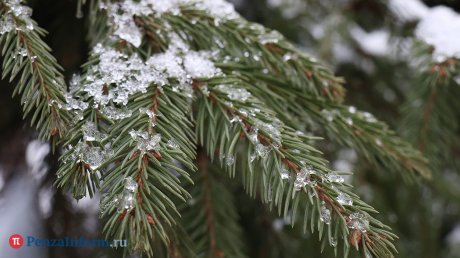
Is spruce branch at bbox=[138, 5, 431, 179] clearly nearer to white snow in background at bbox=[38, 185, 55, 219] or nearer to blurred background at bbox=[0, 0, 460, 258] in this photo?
blurred background at bbox=[0, 0, 460, 258]

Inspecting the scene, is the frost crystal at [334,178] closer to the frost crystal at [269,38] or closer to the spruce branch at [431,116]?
the frost crystal at [269,38]

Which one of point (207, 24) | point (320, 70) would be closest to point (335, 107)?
point (320, 70)

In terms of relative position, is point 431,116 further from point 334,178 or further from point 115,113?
point 115,113

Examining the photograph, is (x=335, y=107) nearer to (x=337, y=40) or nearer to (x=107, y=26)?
(x=107, y=26)

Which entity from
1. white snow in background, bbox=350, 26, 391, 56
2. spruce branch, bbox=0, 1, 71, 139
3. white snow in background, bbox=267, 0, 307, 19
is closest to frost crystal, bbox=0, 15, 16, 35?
spruce branch, bbox=0, 1, 71, 139

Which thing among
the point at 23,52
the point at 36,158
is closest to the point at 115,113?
the point at 23,52

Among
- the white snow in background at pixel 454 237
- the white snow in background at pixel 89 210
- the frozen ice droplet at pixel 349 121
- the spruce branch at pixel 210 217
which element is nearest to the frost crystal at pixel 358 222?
the frozen ice droplet at pixel 349 121
